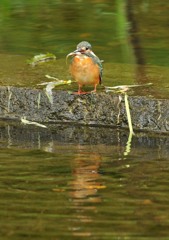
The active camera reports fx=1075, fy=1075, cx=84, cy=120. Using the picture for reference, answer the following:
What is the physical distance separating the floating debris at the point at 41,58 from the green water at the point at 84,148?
6 cm

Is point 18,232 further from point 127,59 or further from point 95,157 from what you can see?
point 127,59

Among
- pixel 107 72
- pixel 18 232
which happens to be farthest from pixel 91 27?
pixel 18 232

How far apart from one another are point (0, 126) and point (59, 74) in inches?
37.6

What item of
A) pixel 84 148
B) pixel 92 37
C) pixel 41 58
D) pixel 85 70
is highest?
pixel 85 70

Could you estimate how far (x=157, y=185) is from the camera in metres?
6.98

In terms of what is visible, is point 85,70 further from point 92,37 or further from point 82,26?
point 82,26

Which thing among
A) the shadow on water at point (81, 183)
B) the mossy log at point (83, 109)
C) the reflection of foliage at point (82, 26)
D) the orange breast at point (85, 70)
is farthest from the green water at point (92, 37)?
the shadow on water at point (81, 183)

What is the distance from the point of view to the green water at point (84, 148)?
6062 mm

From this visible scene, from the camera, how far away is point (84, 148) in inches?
330

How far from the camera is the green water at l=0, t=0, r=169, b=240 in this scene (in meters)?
6.06

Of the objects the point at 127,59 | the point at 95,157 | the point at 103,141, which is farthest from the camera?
the point at 127,59

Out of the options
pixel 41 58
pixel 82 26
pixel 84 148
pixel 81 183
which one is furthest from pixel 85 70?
pixel 82 26

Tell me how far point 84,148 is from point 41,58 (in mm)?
2310

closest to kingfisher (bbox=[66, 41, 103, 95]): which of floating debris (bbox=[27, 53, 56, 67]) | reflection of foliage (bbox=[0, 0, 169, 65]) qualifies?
floating debris (bbox=[27, 53, 56, 67])
